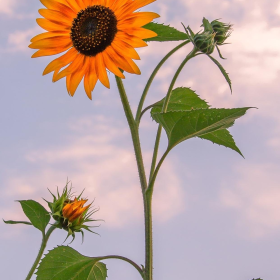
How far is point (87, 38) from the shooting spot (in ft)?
4.96

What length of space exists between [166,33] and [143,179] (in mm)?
435

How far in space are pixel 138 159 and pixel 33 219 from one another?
0.45 meters

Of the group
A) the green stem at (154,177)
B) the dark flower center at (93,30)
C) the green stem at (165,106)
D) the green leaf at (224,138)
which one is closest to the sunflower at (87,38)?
the dark flower center at (93,30)

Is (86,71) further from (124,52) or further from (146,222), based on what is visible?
(146,222)

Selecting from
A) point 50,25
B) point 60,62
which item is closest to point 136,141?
point 60,62

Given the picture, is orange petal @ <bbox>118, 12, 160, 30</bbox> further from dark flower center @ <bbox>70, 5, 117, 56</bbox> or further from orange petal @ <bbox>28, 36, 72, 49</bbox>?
orange petal @ <bbox>28, 36, 72, 49</bbox>

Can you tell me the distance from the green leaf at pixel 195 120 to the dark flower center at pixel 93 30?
0.30 meters

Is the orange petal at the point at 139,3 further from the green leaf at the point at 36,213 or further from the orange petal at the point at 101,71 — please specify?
the green leaf at the point at 36,213

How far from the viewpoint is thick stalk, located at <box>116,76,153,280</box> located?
145 cm

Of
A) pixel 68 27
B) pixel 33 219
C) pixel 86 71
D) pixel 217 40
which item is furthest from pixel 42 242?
pixel 217 40

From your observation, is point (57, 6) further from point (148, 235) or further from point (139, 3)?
point (148, 235)

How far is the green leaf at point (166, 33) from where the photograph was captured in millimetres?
1506

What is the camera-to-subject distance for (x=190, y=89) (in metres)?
1.74

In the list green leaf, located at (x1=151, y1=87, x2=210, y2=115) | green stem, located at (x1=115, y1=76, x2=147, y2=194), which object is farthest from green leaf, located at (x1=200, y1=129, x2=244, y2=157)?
green stem, located at (x1=115, y1=76, x2=147, y2=194)
